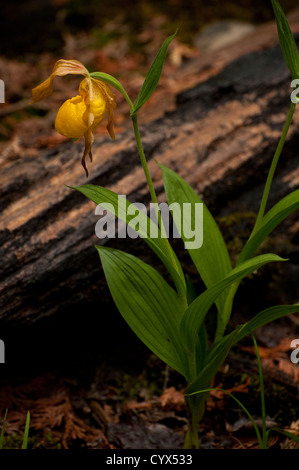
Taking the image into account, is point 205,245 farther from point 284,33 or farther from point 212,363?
point 284,33

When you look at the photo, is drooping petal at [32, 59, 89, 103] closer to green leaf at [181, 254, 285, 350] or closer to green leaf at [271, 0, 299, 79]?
green leaf at [271, 0, 299, 79]

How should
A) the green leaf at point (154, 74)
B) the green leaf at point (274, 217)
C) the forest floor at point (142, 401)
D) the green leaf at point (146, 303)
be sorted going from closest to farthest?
the green leaf at point (154, 74) → the green leaf at point (274, 217) → the green leaf at point (146, 303) → the forest floor at point (142, 401)

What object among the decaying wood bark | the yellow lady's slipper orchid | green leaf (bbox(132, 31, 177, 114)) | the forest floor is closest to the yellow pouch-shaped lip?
the yellow lady's slipper orchid

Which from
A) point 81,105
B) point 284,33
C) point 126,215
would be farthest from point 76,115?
point 284,33

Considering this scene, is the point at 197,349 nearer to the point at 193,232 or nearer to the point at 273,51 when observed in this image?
the point at 193,232

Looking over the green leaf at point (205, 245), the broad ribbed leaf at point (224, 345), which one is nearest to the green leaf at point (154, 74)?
the green leaf at point (205, 245)

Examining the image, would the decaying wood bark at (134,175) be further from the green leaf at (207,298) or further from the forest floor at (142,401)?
the green leaf at (207,298)
